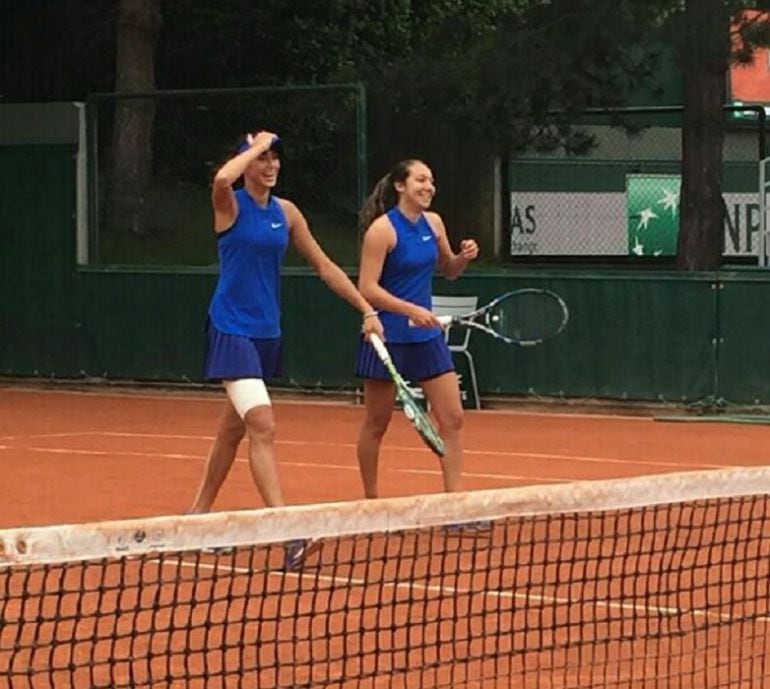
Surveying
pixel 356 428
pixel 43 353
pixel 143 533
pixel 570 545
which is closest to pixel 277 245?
pixel 570 545

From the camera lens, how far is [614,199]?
808 inches

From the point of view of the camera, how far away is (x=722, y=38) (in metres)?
17.7

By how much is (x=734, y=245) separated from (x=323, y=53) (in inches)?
293

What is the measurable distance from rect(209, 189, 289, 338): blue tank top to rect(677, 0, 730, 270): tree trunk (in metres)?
9.82

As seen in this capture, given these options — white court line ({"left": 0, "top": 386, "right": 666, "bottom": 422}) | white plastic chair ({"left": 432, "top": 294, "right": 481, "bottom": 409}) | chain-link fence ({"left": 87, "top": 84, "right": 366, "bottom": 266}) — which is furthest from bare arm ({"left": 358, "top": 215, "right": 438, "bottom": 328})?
chain-link fence ({"left": 87, "top": 84, "right": 366, "bottom": 266})

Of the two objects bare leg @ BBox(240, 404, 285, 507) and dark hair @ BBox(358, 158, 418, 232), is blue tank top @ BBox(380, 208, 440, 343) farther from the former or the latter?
bare leg @ BBox(240, 404, 285, 507)

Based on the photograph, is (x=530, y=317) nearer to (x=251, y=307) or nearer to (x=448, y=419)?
(x=448, y=419)

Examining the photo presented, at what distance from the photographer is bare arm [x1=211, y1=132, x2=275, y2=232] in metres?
8.47

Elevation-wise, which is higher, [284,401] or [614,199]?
[614,199]

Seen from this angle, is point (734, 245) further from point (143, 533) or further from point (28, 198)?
point (143, 533)

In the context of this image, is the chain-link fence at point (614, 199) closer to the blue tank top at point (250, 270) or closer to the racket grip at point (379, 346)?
the racket grip at point (379, 346)

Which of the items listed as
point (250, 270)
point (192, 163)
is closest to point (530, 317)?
point (250, 270)

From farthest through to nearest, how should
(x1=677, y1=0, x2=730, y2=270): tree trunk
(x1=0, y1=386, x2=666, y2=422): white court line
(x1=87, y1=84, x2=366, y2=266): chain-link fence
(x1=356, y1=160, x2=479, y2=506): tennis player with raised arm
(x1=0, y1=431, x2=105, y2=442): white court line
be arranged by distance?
(x1=87, y1=84, x2=366, y2=266): chain-link fence < (x1=677, y1=0, x2=730, y2=270): tree trunk < (x1=0, y1=386, x2=666, y2=422): white court line < (x1=0, y1=431, x2=105, y2=442): white court line < (x1=356, y1=160, x2=479, y2=506): tennis player with raised arm

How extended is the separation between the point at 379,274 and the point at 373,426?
0.67m
